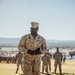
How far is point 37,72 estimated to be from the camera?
8.06 meters

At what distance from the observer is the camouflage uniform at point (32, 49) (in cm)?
803

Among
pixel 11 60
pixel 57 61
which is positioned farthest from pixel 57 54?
pixel 11 60

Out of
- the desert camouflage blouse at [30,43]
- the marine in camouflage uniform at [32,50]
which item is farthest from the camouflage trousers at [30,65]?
the desert camouflage blouse at [30,43]

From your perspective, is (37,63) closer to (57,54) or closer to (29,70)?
(29,70)

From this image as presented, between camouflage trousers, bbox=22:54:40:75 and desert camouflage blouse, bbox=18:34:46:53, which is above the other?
desert camouflage blouse, bbox=18:34:46:53

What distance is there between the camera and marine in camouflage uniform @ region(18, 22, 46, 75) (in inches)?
316

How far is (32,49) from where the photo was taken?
816 centimetres

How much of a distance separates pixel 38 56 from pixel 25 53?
0.36m

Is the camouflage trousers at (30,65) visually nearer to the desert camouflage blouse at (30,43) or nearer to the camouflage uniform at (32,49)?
the camouflage uniform at (32,49)

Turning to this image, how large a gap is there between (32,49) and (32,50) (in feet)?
0.10

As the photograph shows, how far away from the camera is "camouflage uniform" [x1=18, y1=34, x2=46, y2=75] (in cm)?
803

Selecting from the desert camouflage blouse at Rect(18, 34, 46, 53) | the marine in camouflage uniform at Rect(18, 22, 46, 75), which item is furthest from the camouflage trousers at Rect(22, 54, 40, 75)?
the desert camouflage blouse at Rect(18, 34, 46, 53)

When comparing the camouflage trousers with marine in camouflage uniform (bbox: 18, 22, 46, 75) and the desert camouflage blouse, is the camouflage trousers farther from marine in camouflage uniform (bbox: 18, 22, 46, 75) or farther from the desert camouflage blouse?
the desert camouflage blouse

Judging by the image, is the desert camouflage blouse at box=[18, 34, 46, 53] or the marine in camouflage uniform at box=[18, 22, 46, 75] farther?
the desert camouflage blouse at box=[18, 34, 46, 53]
